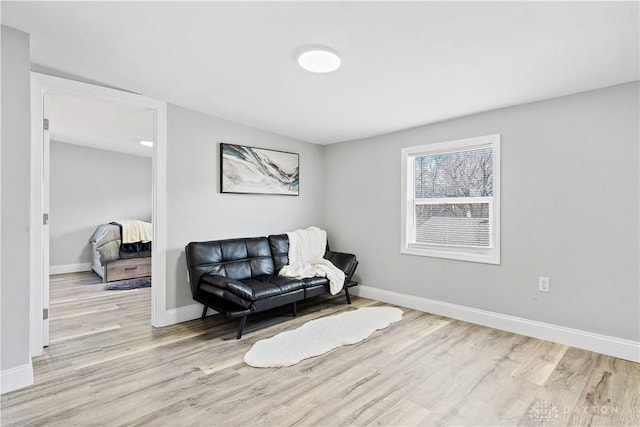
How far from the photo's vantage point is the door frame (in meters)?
2.54

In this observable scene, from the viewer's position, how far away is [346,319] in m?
3.48

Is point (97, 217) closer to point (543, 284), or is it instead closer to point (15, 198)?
point (15, 198)

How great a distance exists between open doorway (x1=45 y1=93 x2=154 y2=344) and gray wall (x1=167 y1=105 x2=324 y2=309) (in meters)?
0.47

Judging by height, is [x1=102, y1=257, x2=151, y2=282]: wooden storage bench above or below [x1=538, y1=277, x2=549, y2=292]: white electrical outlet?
below

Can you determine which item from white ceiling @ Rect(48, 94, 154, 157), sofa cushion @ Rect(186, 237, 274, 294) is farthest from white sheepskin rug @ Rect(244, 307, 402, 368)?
white ceiling @ Rect(48, 94, 154, 157)

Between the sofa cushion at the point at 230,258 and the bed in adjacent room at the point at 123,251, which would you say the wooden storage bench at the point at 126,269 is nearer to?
the bed in adjacent room at the point at 123,251

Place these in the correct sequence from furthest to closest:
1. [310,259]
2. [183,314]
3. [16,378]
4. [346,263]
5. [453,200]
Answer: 1. [310,259]
2. [346,263]
3. [453,200]
4. [183,314]
5. [16,378]

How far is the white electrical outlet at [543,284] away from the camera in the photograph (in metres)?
2.98

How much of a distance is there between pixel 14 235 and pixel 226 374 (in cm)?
167

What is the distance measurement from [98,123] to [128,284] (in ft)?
7.90

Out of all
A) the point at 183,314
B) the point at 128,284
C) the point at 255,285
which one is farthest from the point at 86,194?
the point at 255,285

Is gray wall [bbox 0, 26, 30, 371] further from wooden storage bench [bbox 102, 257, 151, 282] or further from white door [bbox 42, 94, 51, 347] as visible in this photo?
wooden storage bench [bbox 102, 257, 151, 282]

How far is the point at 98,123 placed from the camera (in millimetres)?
4410

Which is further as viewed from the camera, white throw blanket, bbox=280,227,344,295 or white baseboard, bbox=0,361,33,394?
white throw blanket, bbox=280,227,344,295
